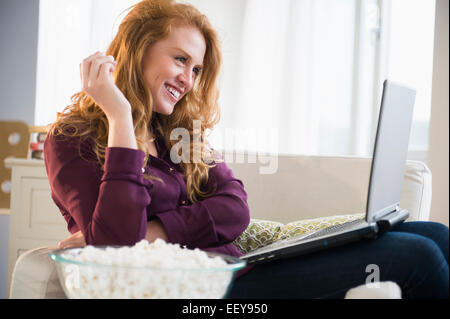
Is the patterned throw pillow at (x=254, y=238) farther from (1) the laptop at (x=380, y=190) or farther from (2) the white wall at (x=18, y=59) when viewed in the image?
(2) the white wall at (x=18, y=59)

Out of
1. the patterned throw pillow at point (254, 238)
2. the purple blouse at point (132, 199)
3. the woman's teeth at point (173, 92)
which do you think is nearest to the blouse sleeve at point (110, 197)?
the purple blouse at point (132, 199)

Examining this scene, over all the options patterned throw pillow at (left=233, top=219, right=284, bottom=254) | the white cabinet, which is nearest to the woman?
patterned throw pillow at (left=233, top=219, right=284, bottom=254)

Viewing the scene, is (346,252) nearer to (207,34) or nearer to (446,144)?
(207,34)

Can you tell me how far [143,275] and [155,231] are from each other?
483 millimetres

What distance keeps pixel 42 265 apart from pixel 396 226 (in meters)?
0.79

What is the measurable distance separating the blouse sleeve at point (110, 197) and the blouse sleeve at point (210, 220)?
0.45 feet

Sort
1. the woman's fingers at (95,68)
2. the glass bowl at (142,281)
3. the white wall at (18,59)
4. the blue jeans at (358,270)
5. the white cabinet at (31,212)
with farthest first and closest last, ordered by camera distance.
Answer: the white wall at (18,59) < the white cabinet at (31,212) < the woman's fingers at (95,68) < the blue jeans at (358,270) < the glass bowl at (142,281)

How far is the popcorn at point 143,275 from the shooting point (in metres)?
0.73

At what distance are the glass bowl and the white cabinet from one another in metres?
1.67

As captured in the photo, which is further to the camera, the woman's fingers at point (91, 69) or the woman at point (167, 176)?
the woman's fingers at point (91, 69)

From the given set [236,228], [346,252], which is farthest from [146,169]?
[346,252]

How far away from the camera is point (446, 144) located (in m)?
2.54

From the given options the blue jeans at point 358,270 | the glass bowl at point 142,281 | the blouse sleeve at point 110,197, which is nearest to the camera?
the glass bowl at point 142,281

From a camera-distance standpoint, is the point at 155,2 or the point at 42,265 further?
the point at 155,2
